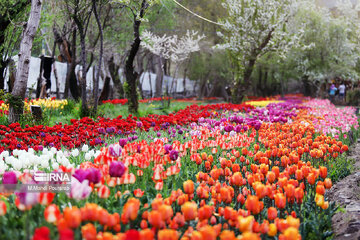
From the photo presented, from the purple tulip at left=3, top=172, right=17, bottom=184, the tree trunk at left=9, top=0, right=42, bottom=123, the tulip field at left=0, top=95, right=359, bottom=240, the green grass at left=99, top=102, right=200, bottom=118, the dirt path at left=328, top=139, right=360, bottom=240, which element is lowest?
the dirt path at left=328, top=139, right=360, bottom=240

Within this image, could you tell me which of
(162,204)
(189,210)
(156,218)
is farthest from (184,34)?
(156,218)

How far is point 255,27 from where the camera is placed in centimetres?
1672

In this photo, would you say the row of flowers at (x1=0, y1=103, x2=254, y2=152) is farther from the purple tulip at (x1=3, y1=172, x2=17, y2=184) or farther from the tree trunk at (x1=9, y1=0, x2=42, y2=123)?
the purple tulip at (x1=3, y1=172, x2=17, y2=184)

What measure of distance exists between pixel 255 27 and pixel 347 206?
48.4 feet

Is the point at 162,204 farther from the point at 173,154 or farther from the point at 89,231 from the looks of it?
the point at 173,154

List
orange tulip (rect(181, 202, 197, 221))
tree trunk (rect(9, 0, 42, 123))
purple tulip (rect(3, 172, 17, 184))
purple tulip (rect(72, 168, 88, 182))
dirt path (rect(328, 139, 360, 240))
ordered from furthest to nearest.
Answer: tree trunk (rect(9, 0, 42, 123))
dirt path (rect(328, 139, 360, 240))
purple tulip (rect(3, 172, 17, 184))
purple tulip (rect(72, 168, 88, 182))
orange tulip (rect(181, 202, 197, 221))

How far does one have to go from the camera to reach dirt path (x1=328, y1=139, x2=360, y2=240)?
9.07 feet

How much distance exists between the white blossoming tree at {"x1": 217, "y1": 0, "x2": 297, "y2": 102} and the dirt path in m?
13.0

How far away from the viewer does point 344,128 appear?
7129mm

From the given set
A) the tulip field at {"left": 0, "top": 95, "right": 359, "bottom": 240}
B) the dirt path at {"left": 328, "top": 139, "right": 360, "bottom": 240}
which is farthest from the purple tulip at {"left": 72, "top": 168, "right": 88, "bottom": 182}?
the dirt path at {"left": 328, "top": 139, "right": 360, "bottom": 240}

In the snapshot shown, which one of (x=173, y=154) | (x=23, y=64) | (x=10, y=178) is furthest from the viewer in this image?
(x=23, y=64)

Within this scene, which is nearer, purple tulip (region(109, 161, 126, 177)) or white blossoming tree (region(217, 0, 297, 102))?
purple tulip (region(109, 161, 126, 177))

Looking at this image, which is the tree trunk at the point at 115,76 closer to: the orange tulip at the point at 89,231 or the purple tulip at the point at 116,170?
the purple tulip at the point at 116,170

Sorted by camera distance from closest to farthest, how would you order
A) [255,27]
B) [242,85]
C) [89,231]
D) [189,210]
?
1. [89,231]
2. [189,210]
3. [255,27]
4. [242,85]
